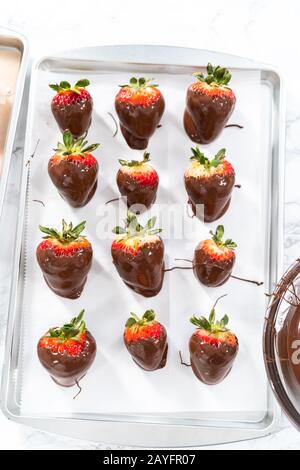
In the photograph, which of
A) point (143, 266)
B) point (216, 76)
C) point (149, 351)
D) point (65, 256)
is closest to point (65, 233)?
point (65, 256)

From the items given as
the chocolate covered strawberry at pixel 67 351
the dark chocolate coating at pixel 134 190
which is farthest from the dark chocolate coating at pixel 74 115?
the chocolate covered strawberry at pixel 67 351

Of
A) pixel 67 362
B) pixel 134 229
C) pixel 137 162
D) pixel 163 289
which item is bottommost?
pixel 67 362

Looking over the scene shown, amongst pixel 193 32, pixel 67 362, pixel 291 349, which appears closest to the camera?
pixel 291 349

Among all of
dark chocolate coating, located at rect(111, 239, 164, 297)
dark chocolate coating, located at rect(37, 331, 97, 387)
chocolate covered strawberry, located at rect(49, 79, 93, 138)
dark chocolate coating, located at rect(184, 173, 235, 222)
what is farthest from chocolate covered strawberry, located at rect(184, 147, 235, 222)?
dark chocolate coating, located at rect(37, 331, 97, 387)

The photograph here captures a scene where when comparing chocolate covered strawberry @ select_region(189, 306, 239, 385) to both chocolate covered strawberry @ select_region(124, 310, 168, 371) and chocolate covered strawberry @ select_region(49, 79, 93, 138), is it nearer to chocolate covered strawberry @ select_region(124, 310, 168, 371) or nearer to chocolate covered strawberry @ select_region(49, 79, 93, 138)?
chocolate covered strawberry @ select_region(124, 310, 168, 371)

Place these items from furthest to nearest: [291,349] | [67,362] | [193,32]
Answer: [193,32] → [67,362] → [291,349]

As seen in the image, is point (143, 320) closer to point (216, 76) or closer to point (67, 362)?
point (67, 362)

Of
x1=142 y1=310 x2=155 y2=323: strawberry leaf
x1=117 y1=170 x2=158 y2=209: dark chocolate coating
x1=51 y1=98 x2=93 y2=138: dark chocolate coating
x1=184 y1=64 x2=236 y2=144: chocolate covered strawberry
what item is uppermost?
x1=184 y1=64 x2=236 y2=144: chocolate covered strawberry

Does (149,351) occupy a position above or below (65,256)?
below
